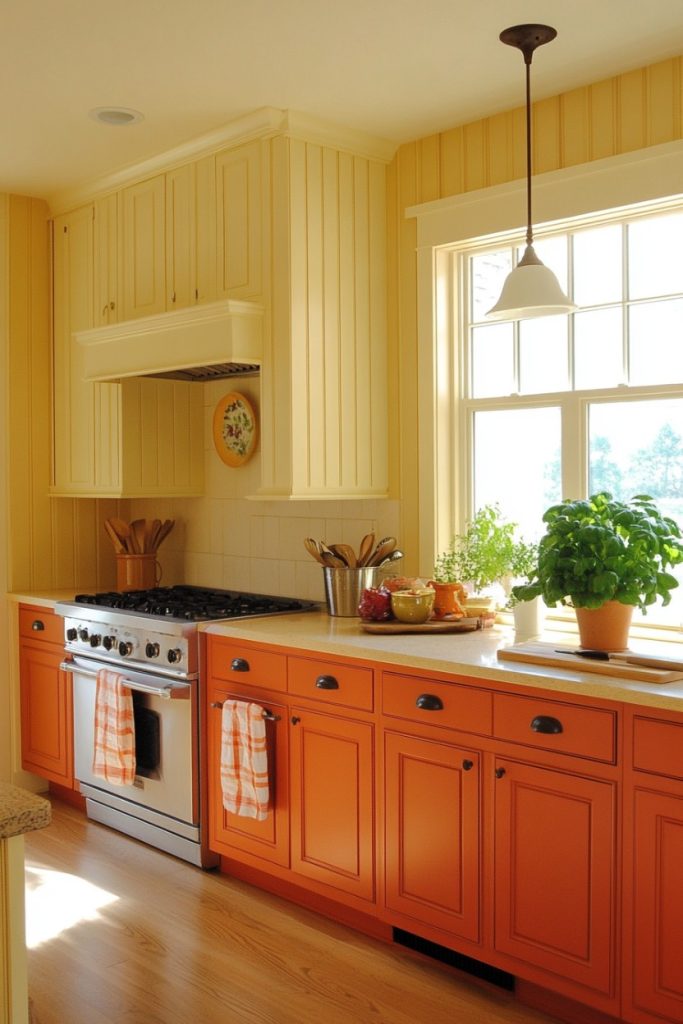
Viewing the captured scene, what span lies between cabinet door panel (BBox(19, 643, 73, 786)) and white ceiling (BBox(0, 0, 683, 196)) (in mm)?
2166

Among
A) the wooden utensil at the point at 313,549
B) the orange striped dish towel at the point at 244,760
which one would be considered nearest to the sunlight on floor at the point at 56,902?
the orange striped dish towel at the point at 244,760

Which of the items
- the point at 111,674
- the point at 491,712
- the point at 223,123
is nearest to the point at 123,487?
the point at 111,674

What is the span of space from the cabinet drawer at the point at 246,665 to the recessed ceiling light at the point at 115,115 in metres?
1.86

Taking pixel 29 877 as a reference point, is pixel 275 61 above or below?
above

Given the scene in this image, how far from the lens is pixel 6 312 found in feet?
15.0

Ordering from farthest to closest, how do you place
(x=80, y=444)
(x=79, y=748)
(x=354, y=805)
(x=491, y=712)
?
(x=80, y=444) → (x=79, y=748) → (x=354, y=805) → (x=491, y=712)

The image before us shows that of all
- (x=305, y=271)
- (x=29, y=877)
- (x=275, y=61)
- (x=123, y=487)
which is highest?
(x=275, y=61)

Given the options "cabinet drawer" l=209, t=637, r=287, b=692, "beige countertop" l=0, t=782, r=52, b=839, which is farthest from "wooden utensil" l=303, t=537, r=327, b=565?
"beige countertop" l=0, t=782, r=52, b=839

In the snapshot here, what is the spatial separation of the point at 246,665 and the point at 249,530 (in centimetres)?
105

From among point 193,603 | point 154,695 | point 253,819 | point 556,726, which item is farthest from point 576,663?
point 193,603

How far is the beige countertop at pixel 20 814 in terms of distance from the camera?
138cm

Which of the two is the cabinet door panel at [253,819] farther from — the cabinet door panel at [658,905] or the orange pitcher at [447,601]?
the cabinet door panel at [658,905]

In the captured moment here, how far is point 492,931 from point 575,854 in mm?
374

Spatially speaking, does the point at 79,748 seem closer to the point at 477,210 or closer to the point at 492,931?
the point at 492,931
